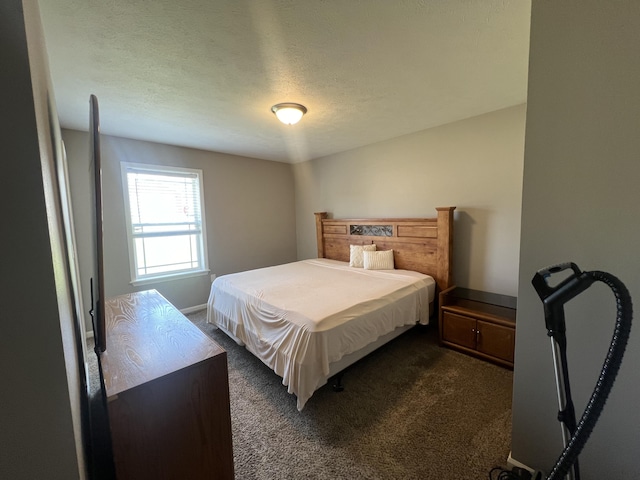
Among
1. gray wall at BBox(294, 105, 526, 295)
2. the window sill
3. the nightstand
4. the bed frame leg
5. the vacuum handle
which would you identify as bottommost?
the bed frame leg

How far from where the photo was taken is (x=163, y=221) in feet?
12.3

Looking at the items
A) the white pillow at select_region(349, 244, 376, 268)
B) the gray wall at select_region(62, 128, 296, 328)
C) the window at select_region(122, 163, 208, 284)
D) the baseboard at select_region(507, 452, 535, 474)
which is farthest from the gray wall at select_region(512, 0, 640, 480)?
the window at select_region(122, 163, 208, 284)

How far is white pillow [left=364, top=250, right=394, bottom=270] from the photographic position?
3537 mm

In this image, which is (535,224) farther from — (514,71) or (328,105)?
(328,105)

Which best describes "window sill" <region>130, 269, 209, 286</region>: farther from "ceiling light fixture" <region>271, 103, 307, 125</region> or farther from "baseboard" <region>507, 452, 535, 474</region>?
"baseboard" <region>507, 452, 535, 474</region>

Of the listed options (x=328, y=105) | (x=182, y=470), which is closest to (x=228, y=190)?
(x=328, y=105)

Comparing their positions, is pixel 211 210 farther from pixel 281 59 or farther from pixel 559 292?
pixel 559 292

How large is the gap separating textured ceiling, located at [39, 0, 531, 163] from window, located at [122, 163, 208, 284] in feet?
2.72

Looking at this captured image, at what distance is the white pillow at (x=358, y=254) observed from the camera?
378cm

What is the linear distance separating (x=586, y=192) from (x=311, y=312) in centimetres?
170

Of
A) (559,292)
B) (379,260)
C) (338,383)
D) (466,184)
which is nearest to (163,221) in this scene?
(379,260)

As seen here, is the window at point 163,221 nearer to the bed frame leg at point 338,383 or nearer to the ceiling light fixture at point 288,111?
the ceiling light fixture at point 288,111

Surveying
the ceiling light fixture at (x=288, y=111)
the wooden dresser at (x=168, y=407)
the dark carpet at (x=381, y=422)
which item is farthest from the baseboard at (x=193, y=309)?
the ceiling light fixture at (x=288, y=111)

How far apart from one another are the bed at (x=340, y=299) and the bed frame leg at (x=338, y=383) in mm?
120
